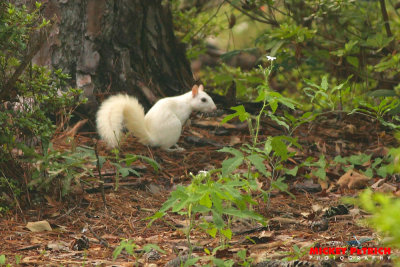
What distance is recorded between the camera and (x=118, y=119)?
11.6 feet

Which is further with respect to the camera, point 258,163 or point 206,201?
point 258,163

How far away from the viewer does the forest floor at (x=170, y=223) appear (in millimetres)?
2240

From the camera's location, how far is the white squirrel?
3525 millimetres

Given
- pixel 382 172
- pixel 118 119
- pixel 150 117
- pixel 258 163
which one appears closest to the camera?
pixel 258 163

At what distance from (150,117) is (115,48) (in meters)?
0.65

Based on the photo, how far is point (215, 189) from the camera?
6.50ft

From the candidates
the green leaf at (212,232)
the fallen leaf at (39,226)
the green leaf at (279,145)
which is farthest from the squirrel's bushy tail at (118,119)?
the green leaf at (212,232)

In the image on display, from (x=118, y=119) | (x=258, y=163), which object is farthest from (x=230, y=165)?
(x=118, y=119)

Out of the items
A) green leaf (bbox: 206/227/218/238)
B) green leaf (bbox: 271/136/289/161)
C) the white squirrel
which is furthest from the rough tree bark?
green leaf (bbox: 206/227/218/238)

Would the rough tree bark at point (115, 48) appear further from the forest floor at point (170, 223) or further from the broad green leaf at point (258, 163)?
the broad green leaf at point (258, 163)

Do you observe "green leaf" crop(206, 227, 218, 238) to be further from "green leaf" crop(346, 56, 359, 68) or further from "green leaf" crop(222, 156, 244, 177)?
"green leaf" crop(346, 56, 359, 68)

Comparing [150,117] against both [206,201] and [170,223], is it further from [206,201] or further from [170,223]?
[206,201]

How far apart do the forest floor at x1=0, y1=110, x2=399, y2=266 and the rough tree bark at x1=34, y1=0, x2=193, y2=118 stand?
48cm

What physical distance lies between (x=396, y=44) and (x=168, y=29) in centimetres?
195
